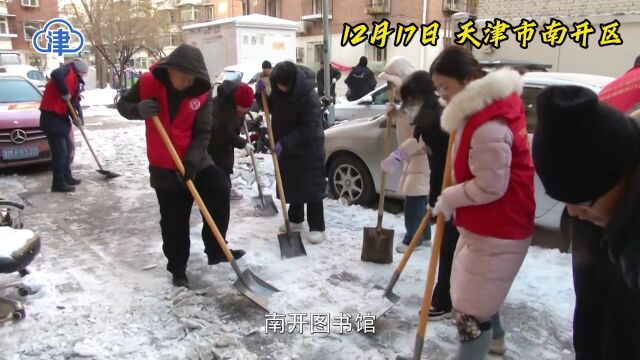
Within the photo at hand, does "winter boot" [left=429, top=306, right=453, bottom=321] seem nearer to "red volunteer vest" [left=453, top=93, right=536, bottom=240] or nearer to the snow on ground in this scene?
the snow on ground

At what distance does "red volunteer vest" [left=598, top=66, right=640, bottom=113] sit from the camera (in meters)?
2.14

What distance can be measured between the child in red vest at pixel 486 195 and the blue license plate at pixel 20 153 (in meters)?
6.84

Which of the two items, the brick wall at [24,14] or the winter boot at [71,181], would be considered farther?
the brick wall at [24,14]

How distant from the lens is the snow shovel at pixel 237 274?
3.24 meters

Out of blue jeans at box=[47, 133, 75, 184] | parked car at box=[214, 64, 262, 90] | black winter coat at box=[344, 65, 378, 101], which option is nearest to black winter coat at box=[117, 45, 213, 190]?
blue jeans at box=[47, 133, 75, 184]

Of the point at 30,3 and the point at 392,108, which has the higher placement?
the point at 30,3

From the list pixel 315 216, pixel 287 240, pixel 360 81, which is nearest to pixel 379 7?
pixel 360 81

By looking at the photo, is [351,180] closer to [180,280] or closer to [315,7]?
[180,280]

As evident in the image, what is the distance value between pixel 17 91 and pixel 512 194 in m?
8.62

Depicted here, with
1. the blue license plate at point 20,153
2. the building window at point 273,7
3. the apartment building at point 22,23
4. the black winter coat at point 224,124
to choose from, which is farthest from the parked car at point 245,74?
the apartment building at point 22,23

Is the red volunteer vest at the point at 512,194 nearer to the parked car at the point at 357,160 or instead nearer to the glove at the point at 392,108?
the glove at the point at 392,108

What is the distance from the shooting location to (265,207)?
18.2ft

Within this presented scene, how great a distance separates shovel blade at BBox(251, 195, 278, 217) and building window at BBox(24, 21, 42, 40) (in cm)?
5049

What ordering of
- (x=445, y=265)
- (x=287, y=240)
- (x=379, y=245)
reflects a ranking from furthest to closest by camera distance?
1. (x=287, y=240)
2. (x=379, y=245)
3. (x=445, y=265)
